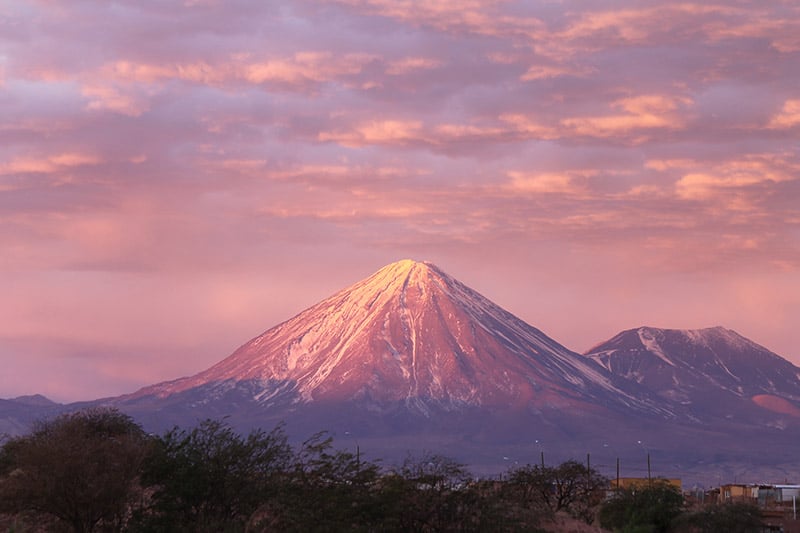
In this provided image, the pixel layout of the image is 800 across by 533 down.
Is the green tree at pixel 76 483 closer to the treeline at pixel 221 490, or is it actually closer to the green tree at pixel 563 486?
the treeline at pixel 221 490

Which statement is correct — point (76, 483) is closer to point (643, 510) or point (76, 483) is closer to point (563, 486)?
point (643, 510)

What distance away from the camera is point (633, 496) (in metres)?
77.4

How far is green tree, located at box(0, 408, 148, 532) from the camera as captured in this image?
4462 centimetres

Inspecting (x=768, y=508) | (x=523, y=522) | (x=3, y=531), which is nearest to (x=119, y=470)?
(x=3, y=531)

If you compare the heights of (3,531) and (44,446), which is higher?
(44,446)

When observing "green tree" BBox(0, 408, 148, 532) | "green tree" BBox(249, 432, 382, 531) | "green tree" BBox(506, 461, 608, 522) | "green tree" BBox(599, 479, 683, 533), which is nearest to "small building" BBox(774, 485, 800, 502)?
"green tree" BBox(506, 461, 608, 522)

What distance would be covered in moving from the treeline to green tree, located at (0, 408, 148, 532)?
4 cm

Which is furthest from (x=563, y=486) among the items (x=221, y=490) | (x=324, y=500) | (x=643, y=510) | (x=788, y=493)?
(x=221, y=490)

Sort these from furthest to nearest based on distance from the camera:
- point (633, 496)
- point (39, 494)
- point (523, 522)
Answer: point (633, 496), point (523, 522), point (39, 494)

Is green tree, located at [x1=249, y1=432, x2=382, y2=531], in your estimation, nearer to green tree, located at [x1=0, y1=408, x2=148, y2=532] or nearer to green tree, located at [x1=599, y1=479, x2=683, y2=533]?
green tree, located at [x1=0, y1=408, x2=148, y2=532]

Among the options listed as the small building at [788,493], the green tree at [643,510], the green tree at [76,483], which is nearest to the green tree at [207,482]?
the green tree at [76,483]

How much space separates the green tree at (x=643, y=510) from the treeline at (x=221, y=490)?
2709 cm

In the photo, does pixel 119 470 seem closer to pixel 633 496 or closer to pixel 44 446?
pixel 44 446

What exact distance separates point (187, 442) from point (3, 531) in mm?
7557
